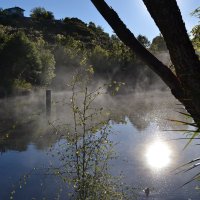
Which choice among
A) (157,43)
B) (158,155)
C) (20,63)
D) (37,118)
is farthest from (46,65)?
(157,43)

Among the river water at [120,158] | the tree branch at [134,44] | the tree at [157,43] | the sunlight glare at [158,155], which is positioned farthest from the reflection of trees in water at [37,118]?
the tree branch at [134,44]

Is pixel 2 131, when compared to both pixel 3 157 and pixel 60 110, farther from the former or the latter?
pixel 60 110

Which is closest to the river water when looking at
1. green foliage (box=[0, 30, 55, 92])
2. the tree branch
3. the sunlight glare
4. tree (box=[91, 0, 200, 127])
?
the sunlight glare

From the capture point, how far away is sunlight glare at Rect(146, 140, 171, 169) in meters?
18.5

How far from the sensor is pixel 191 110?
229cm

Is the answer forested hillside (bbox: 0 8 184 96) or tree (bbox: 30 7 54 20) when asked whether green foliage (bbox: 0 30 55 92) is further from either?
tree (bbox: 30 7 54 20)

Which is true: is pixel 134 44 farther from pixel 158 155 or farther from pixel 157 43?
pixel 158 155

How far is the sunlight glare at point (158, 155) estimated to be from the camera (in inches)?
728

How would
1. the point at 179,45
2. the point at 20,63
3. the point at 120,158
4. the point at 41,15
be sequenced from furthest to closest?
1. the point at 41,15
2. the point at 20,63
3. the point at 120,158
4. the point at 179,45

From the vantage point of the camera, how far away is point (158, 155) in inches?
795

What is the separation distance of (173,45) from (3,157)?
19.5m

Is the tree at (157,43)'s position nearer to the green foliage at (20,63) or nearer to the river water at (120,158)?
the river water at (120,158)

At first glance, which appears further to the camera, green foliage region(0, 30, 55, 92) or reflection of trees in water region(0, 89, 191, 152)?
green foliage region(0, 30, 55, 92)

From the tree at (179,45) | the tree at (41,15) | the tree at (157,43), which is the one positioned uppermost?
the tree at (41,15)
